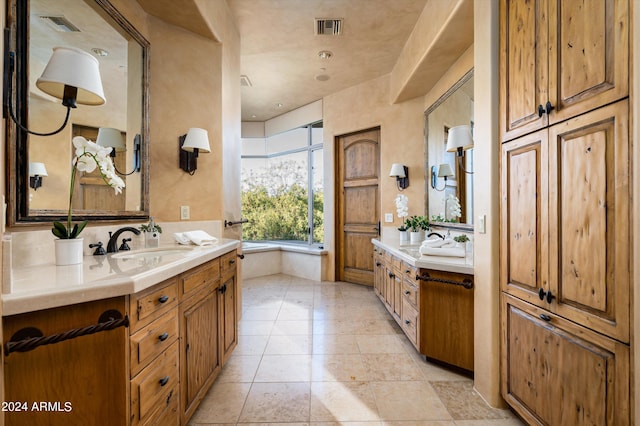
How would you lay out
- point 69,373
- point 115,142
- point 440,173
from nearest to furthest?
1. point 69,373
2. point 115,142
3. point 440,173

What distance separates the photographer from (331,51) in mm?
3818

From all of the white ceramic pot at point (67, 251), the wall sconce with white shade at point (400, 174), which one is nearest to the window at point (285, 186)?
the wall sconce with white shade at point (400, 174)

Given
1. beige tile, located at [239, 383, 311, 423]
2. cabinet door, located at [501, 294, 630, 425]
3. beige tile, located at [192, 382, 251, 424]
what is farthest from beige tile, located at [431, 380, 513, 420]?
beige tile, located at [192, 382, 251, 424]

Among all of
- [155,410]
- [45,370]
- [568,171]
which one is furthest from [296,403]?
[568,171]

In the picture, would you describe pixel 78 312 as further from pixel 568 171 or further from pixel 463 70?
pixel 463 70

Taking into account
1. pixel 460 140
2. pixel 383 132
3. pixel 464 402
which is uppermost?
pixel 383 132

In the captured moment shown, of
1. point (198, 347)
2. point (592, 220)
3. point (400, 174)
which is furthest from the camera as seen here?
point (400, 174)

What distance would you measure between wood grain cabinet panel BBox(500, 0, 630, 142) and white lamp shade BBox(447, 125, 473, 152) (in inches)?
39.3

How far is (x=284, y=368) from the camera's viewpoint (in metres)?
2.37

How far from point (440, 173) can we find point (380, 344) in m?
2.04

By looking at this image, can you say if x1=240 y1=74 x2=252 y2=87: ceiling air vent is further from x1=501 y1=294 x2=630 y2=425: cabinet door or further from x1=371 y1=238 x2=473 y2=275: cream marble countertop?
x1=501 y1=294 x2=630 y2=425: cabinet door

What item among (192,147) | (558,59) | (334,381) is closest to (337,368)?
(334,381)

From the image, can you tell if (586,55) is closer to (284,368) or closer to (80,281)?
(80,281)

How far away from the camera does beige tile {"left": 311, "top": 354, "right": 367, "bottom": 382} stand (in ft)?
7.30
